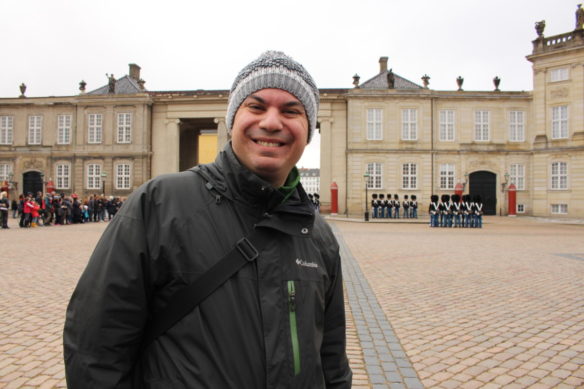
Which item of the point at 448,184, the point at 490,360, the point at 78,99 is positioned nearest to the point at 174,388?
the point at 490,360

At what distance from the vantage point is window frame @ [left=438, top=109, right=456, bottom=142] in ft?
130

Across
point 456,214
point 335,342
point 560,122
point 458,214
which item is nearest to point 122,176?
point 456,214

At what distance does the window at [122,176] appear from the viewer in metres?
41.2

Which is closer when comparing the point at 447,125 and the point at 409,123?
the point at 409,123

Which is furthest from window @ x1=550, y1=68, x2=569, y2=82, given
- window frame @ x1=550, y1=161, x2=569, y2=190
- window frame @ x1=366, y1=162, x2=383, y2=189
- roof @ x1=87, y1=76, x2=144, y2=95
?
roof @ x1=87, y1=76, x2=144, y2=95

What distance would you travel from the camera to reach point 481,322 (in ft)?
20.1

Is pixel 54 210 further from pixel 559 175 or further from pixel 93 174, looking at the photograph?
pixel 559 175

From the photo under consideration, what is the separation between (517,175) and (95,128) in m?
38.6

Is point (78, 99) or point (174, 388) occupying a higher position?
point (78, 99)

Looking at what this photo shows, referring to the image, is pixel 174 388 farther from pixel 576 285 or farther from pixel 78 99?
pixel 78 99

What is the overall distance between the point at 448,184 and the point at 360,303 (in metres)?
34.6

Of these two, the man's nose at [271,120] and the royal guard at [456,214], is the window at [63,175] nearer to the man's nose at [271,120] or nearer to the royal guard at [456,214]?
the royal guard at [456,214]

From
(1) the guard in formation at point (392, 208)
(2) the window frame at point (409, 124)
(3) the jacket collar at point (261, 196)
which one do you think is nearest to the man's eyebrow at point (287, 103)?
(3) the jacket collar at point (261, 196)

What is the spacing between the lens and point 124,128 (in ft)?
136
